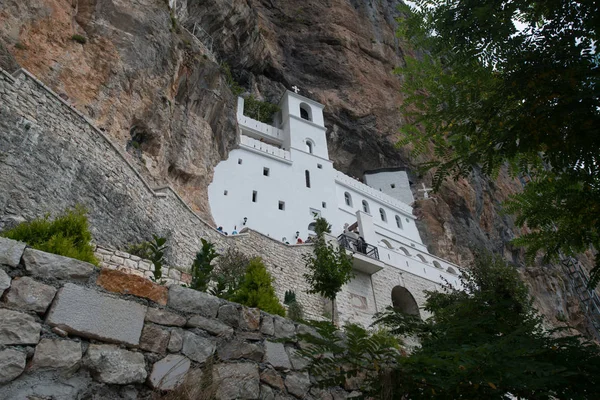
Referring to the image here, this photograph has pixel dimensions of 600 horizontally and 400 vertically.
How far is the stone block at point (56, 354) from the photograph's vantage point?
2.83m

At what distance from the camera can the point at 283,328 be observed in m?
4.35

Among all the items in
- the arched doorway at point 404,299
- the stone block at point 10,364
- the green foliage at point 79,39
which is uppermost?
the green foliage at point 79,39

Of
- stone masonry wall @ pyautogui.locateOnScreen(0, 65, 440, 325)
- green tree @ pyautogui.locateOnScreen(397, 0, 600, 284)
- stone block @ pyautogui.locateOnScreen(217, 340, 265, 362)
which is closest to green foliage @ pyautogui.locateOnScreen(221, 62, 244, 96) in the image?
stone masonry wall @ pyautogui.locateOnScreen(0, 65, 440, 325)

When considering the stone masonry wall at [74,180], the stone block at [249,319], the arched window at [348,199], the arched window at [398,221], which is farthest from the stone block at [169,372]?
the arched window at [398,221]

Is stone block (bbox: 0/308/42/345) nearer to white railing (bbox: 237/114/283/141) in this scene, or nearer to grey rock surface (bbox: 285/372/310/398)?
grey rock surface (bbox: 285/372/310/398)

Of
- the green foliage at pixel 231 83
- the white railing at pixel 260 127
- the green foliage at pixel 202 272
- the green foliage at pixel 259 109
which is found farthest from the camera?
the green foliage at pixel 259 109

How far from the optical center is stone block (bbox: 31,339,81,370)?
283 cm

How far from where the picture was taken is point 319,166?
99.7ft

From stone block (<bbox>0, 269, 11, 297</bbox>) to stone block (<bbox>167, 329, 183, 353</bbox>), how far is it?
4.05ft

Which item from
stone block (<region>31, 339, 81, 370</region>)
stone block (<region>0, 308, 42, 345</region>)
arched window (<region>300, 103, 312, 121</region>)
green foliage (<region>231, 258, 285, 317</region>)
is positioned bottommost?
stone block (<region>31, 339, 81, 370</region>)

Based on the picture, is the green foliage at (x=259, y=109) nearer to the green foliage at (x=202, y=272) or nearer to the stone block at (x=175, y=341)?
the green foliage at (x=202, y=272)

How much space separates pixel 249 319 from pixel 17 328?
1926mm

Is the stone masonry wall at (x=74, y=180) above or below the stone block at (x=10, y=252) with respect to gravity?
above

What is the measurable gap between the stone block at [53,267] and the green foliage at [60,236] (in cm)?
118
